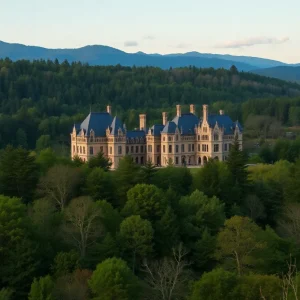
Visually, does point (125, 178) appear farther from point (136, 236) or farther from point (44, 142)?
point (44, 142)

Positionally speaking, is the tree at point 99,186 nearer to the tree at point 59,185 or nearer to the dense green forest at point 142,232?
the dense green forest at point 142,232

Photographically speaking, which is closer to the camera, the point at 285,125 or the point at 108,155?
the point at 108,155

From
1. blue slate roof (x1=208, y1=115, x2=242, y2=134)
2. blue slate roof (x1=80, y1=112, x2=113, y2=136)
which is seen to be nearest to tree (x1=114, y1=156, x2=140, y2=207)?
blue slate roof (x1=80, y1=112, x2=113, y2=136)

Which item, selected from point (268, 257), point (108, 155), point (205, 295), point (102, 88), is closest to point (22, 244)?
point (205, 295)

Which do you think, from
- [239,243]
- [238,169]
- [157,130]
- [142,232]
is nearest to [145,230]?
[142,232]

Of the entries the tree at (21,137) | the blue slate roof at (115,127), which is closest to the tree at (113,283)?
the blue slate roof at (115,127)

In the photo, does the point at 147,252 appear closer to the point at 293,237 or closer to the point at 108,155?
the point at 293,237

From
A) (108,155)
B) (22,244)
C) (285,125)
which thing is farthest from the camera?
(285,125)
